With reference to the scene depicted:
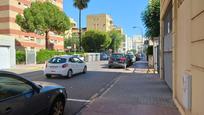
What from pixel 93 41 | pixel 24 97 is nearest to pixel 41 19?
pixel 93 41

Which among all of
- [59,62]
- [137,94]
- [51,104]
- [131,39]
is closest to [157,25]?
[59,62]

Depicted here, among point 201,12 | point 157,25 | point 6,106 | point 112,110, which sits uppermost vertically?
point 157,25

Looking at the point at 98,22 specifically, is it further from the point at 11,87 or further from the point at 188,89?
the point at 11,87

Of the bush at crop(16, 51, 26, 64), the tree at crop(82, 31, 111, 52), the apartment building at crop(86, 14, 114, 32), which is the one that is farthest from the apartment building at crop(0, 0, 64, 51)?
the apartment building at crop(86, 14, 114, 32)

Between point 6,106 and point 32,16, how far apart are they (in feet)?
132

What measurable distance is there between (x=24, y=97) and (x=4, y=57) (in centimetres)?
2675

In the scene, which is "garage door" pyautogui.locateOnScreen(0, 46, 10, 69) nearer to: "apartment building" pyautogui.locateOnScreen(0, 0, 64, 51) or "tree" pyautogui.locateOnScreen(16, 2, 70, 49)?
"tree" pyautogui.locateOnScreen(16, 2, 70, 49)

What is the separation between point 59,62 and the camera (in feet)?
61.7

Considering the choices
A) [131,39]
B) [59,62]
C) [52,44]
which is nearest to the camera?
[59,62]

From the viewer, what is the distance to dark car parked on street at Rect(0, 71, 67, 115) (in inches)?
201

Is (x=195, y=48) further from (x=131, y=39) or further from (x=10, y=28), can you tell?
(x=131, y=39)

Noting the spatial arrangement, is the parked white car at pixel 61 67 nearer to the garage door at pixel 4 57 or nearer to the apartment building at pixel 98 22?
the garage door at pixel 4 57

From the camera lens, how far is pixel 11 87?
5.46m

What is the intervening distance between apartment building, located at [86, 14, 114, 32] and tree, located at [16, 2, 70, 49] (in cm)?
8177
